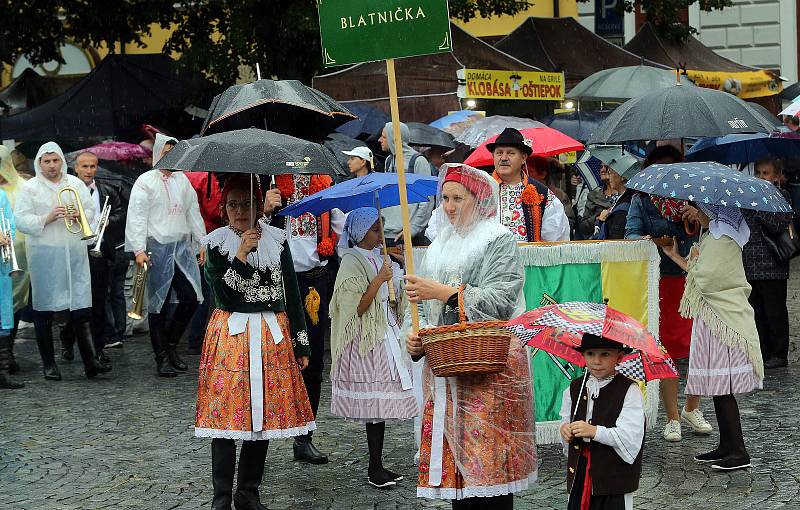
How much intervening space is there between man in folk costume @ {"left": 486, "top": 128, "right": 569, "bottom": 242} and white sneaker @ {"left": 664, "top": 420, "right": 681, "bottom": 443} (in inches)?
53.4

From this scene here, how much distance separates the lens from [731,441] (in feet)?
24.1

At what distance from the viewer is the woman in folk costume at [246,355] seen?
21.3ft

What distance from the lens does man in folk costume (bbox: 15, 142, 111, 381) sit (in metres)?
11.2

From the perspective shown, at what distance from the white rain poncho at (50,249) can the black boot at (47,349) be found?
0.16 metres

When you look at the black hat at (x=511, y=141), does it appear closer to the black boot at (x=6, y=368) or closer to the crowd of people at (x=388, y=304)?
the crowd of people at (x=388, y=304)

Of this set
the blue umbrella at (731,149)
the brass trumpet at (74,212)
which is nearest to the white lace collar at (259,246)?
the blue umbrella at (731,149)

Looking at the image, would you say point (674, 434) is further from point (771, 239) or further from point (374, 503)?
point (771, 239)

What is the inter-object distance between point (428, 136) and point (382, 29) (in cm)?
753

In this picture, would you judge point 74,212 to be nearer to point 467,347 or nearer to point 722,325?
point 722,325

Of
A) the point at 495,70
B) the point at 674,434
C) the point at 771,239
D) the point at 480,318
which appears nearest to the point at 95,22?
the point at 495,70

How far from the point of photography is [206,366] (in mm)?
6586

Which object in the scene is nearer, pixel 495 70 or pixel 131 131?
pixel 495 70

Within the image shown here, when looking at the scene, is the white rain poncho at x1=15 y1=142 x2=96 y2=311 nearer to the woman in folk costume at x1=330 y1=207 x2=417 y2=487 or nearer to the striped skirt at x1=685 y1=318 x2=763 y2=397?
Answer: the woman in folk costume at x1=330 y1=207 x2=417 y2=487

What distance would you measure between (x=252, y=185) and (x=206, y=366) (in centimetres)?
93
